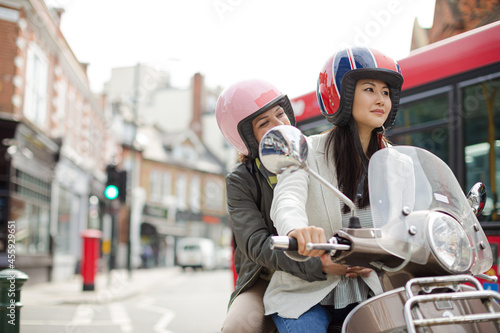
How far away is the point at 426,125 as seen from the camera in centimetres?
549

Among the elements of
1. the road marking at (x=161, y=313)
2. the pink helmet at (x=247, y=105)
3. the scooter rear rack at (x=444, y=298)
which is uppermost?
the pink helmet at (x=247, y=105)

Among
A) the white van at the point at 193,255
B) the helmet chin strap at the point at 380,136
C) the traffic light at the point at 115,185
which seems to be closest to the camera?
the helmet chin strap at the point at 380,136

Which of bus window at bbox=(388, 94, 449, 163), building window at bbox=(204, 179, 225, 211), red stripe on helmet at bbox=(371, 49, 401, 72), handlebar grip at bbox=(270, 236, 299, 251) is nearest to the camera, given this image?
handlebar grip at bbox=(270, 236, 299, 251)

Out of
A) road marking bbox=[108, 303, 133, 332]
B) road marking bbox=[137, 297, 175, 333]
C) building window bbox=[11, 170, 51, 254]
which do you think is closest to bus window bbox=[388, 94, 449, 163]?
road marking bbox=[137, 297, 175, 333]

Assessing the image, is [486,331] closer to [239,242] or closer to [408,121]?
[239,242]

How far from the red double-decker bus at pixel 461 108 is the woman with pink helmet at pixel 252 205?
2.82m

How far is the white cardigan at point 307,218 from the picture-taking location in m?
1.93

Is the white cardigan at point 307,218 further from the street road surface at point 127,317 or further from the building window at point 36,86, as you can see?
the building window at point 36,86

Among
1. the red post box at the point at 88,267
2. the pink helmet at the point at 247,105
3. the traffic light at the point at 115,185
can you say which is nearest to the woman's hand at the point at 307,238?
the pink helmet at the point at 247,105

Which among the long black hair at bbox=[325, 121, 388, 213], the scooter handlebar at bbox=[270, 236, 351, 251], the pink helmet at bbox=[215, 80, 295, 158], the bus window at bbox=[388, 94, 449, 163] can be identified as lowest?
the scooter handlebar at bbox=[270, 236, 351, 251]

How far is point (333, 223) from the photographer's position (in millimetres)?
2055

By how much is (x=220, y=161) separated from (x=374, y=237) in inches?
1938

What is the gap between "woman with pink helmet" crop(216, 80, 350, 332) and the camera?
82.7 inches

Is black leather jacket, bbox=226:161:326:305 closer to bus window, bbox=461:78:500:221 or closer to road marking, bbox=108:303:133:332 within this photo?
bus window, bbox=461:78:500:221
